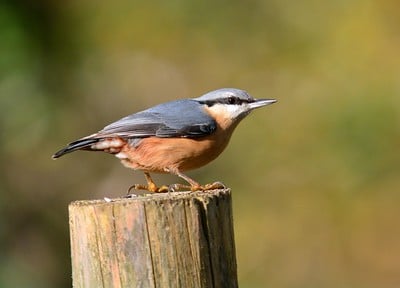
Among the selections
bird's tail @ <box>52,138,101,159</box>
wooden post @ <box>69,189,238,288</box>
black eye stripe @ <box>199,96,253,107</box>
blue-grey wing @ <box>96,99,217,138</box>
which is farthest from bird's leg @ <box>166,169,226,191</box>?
wooden post @ <box>69,189,238,288</box>

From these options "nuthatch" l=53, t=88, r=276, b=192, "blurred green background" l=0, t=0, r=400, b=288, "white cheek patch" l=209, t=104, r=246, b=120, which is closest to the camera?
"nuthatch" l=53, t=88, r=276, b=192

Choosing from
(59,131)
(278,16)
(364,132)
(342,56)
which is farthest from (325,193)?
(59,131)

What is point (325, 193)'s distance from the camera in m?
8.95

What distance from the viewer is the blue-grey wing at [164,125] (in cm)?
486

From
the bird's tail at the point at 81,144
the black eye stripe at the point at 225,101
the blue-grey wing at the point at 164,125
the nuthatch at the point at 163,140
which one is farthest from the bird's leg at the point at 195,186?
the black eye stripe at the point at 225,101

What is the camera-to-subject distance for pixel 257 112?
9234 mm

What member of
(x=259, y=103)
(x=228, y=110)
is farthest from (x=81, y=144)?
(x=259, y=103)

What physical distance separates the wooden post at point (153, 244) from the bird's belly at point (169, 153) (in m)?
1.80

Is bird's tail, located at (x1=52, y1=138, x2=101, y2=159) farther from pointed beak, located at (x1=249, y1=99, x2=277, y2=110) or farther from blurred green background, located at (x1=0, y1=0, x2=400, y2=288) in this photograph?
blurred green background, located at (x1=0, y1=0, x2=400, y2=288)

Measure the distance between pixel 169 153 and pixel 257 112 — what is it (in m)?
4.50

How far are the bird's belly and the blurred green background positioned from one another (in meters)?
3.24

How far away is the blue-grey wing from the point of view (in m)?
4.86

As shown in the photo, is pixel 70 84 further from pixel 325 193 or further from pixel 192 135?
pixel 192 135

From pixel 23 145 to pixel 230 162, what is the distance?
2.39 metres
